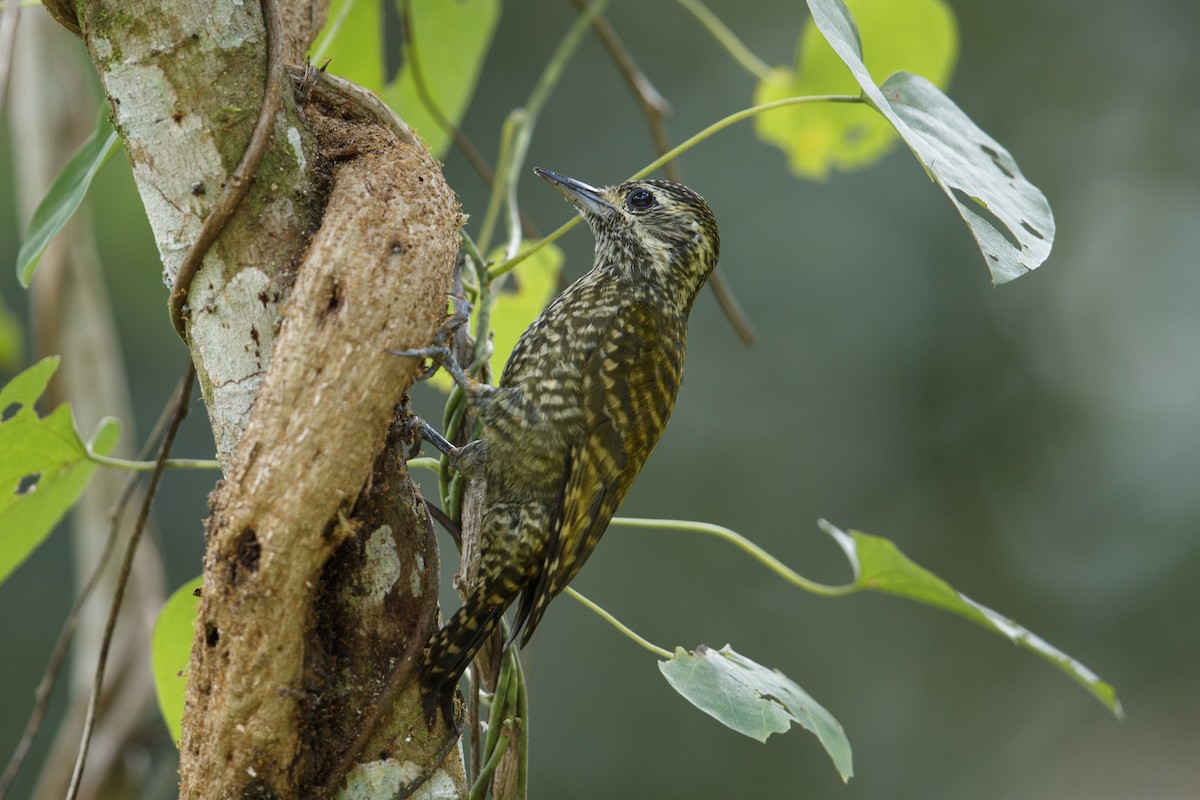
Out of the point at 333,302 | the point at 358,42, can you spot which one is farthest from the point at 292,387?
the point at 358,42

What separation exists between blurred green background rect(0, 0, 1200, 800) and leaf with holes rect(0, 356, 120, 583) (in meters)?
4.71

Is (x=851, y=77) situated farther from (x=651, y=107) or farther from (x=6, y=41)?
(x=6, y=41)

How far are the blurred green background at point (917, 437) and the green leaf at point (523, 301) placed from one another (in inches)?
156

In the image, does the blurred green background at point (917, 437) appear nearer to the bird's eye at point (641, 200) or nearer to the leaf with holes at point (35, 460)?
the bird's eye at point (641, 200)

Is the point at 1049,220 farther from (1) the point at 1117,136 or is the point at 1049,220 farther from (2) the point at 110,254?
(1) the point at 1117,136

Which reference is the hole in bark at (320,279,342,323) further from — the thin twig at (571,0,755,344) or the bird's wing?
the thin twig at (571,0,755,344)

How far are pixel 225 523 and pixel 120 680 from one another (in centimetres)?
124

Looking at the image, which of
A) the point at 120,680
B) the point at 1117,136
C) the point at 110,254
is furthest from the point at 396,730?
the point at 1117,136

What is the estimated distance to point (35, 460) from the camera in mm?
1755

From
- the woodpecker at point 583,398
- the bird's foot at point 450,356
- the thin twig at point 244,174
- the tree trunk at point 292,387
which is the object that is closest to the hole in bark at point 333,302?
the tree trunk at point 292,387

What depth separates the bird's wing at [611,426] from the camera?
2.01m

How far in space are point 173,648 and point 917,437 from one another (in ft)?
19.7

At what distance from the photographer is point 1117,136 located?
24.7ft

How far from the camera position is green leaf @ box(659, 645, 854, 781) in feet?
4.80
